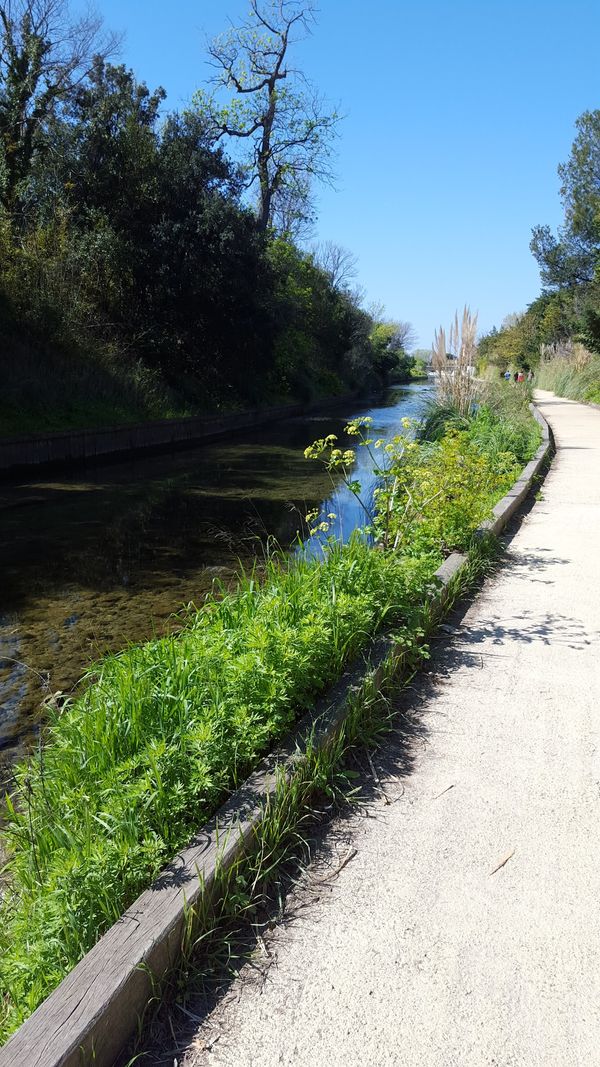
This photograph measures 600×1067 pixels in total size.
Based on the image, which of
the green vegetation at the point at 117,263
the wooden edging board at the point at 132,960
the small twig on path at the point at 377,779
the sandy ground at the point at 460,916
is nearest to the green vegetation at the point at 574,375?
the green vegetation at the point at 117,263

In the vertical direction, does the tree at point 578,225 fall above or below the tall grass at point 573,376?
above

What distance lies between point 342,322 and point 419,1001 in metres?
44.1

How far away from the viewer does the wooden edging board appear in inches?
67.2

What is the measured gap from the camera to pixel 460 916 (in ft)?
7.75

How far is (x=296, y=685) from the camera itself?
3197 millimetres

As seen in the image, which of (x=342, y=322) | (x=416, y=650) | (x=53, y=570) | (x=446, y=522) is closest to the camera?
(x=416, y=650)

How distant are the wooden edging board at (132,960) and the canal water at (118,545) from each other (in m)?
1.76

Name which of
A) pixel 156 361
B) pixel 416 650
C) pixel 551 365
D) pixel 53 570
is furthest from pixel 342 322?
pixel 416 650

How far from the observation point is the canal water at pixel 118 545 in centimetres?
537

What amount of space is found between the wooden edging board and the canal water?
5.77 feet

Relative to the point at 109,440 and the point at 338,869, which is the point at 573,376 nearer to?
the point at 109,440

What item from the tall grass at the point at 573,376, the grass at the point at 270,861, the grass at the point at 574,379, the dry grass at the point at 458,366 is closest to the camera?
the grass at the point at 270,861

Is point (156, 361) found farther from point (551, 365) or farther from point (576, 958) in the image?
point (551, 365)

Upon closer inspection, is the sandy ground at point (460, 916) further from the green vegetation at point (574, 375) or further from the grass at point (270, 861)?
the green vegetation at point (574, 375)
